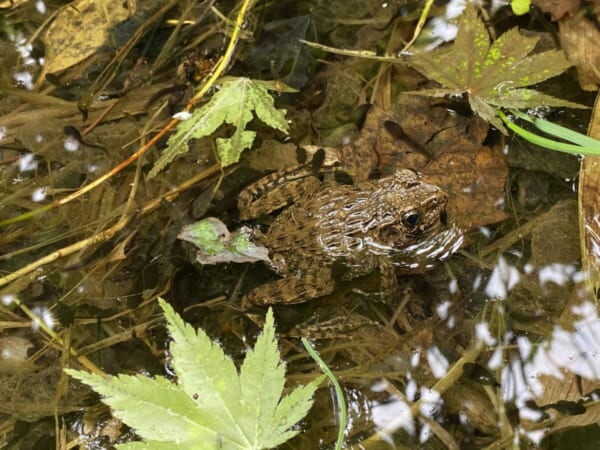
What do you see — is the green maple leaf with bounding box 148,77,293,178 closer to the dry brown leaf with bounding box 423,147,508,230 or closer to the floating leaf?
the floating leaf

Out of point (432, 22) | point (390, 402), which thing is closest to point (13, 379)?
point (390, 402)

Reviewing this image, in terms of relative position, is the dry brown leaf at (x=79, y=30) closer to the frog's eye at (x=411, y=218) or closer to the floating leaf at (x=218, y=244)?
the floating leaf at (x=218, y=244)

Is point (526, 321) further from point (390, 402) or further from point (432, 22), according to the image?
point (432, 22)

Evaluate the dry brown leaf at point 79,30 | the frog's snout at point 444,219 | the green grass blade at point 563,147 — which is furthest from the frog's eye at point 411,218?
the dry brown leaf at point 79,30

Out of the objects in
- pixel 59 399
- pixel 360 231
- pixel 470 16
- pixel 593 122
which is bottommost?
pixel 59 399

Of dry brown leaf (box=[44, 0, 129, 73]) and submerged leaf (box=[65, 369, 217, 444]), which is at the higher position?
dry brown leaf (box=[44, 0, 129, 73])

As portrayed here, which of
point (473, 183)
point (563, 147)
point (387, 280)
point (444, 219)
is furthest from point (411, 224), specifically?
point (563, 147)

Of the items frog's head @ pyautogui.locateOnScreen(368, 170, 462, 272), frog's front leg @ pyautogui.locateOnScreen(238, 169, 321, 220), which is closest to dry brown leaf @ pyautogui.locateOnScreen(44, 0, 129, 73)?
frog's front leg @ pyautogui.locateOnScreen(238, 169, 321, 220)
